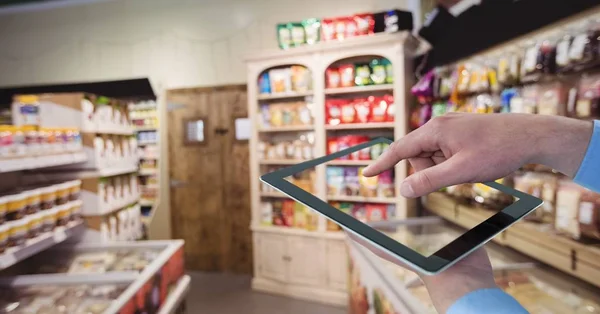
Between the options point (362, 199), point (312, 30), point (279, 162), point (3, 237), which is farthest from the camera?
point (279, 162)

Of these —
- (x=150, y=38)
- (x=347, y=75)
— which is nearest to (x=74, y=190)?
(x=347, y=75)

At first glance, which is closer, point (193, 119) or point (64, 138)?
point (64, 138)

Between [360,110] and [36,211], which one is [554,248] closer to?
[360,110]

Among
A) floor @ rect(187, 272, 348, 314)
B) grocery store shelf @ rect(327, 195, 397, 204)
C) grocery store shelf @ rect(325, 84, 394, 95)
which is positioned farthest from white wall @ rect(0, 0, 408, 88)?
floor @ rect(187, 272, 348, 314)

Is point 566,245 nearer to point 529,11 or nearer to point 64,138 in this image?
point 529,11

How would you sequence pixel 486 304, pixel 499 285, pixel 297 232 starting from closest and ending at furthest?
pixel 486 304
pixel 499 285
pixel 297 232

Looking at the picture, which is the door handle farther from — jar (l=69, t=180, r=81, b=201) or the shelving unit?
jar (l=69, t=180, r=81, b=201)

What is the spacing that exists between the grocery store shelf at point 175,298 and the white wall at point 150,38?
291cm

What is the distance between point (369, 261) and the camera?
2.23 metres

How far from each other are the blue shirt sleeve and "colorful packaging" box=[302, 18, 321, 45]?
144 inches

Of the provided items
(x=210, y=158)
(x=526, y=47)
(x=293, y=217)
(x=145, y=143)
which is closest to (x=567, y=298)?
(x=526, y=47)

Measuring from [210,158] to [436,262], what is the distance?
4.69 m

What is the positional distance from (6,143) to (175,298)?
1.31 m

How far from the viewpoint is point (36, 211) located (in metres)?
2.30
